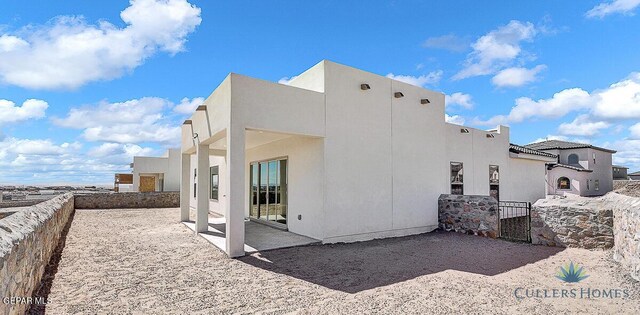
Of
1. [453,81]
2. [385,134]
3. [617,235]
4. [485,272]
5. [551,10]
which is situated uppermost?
[551,10]

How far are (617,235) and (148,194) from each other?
880 inches

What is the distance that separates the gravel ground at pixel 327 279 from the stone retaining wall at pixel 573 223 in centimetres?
38

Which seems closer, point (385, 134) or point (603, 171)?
point (385, 134)

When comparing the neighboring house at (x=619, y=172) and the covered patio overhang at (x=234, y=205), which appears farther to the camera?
the neighboring house at (x=619, y=172)

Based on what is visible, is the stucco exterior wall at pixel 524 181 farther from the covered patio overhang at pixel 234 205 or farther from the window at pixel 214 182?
the window at pixel 214 182

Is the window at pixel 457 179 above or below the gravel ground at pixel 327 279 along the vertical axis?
above

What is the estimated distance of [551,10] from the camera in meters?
10.2

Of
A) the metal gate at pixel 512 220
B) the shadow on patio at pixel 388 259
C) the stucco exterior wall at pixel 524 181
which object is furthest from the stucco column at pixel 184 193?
the stucco exterior wall at pixel 524 181

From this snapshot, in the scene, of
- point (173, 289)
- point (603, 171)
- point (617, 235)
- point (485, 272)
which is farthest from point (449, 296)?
point (603, 171)

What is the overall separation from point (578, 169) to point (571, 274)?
21.4 metres

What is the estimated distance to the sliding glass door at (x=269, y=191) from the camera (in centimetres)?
1079

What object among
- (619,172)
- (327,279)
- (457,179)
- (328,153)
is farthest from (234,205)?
(619,172)

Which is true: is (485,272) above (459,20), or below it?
below

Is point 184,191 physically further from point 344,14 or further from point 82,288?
point 344,14
